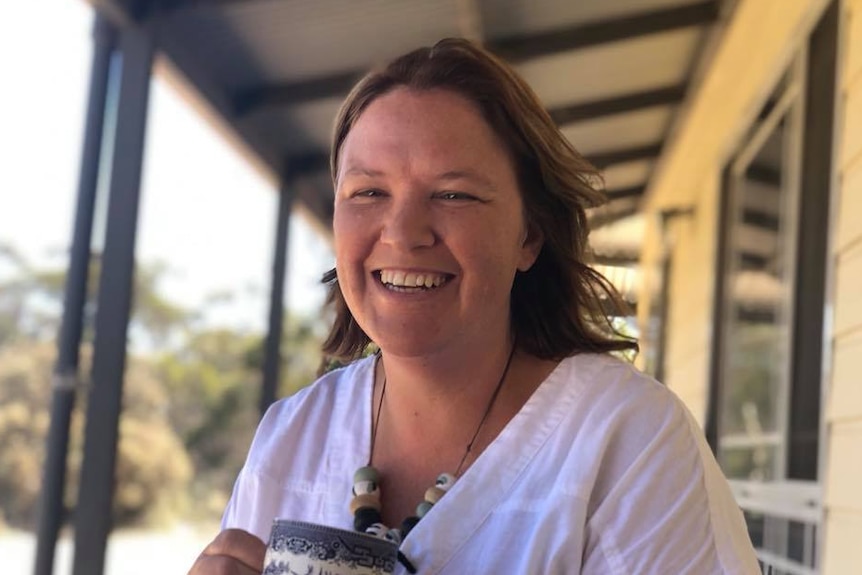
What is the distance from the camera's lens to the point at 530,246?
1.27m

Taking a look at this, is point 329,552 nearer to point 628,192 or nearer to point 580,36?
point 580,36

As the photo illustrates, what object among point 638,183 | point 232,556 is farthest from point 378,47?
point 638,183

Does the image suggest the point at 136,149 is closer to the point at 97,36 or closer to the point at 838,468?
the point at 97,36

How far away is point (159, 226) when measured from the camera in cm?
1636

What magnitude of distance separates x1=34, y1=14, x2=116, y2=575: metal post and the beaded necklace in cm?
249

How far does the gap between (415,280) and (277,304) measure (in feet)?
17.1

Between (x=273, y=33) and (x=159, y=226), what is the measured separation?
12.8 m

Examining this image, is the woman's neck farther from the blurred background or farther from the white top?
the blurred background

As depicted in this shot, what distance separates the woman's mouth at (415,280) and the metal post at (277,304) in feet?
16.1

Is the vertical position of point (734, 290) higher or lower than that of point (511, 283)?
higher

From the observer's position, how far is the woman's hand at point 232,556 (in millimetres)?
1015

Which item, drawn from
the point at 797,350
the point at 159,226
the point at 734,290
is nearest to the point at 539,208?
the point at 797,350

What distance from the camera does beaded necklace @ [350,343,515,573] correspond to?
3.62ft

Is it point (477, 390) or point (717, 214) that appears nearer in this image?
point (477, 390)
